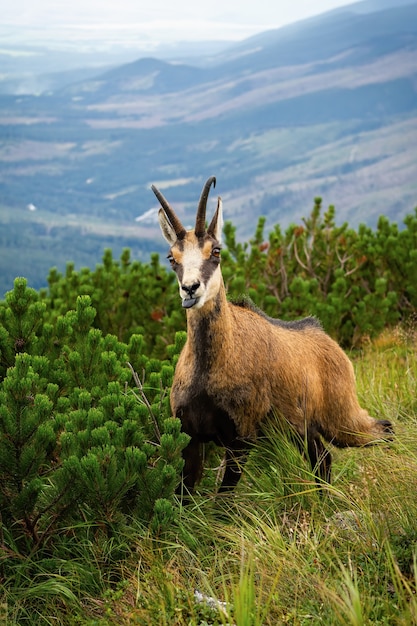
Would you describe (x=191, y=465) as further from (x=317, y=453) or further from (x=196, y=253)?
(x=196, y=253)

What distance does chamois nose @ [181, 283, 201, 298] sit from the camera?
186 inches

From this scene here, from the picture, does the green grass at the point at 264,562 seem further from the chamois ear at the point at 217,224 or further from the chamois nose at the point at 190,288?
the chamois ear at the point at 217,224

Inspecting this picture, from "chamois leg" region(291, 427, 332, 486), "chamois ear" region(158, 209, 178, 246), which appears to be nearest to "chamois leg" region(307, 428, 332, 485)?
"chamois leg" region(291, 427, 332, 486)

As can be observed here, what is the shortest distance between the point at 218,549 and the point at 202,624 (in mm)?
740

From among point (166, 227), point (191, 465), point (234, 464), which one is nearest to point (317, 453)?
point (234, 464)

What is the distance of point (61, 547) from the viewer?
486 centimetres

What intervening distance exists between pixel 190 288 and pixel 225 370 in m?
0.65

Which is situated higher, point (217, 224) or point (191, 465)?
point (217, 224)

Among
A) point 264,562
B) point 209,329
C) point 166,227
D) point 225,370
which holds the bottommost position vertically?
point 264,562

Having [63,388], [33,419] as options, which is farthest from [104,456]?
[63,388]

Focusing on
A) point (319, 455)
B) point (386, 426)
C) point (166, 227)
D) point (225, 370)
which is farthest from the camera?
point (386, 426)

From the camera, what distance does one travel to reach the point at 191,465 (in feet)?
17.5

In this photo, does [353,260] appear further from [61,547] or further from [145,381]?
[61,547]

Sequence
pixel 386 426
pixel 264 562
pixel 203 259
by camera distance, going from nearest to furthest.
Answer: pixel 264 562 < pixel 203 259 < pixel 386 426
